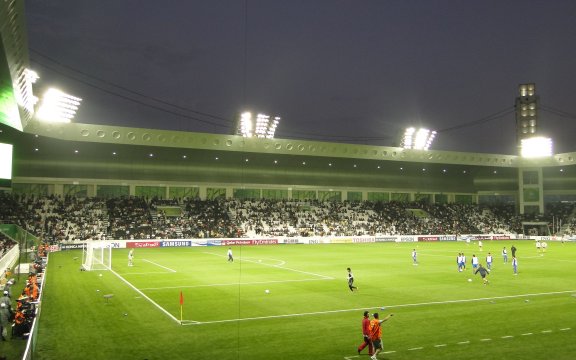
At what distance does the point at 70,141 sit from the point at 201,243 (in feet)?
66.0

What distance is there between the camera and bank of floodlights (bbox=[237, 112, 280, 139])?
65.6 meters

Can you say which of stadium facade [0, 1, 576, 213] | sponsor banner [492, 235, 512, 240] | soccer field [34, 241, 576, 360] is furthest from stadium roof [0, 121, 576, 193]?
soccer field [34, 241, 576, 360]

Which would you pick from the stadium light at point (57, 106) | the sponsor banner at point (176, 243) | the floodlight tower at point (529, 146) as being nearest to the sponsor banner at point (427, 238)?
the floodlight tower at point (529, 146)

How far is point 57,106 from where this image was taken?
51562 millimetres

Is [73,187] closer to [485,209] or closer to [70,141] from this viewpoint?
[70,141]

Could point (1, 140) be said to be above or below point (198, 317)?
above

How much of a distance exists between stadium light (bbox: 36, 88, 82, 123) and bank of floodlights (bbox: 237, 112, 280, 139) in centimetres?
2096

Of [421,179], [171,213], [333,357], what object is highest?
[421,179]

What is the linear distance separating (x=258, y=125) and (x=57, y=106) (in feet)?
83.3

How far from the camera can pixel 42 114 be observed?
51.4m

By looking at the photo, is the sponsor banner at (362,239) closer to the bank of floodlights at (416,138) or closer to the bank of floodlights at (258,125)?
the bank of floodlights at (416,138)

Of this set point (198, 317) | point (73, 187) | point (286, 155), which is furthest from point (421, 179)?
point (198, 317)

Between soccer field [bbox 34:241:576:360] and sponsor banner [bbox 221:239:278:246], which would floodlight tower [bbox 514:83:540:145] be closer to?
sponsor banner [bbox 221:239:278:246]

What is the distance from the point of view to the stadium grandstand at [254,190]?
59.8 m
